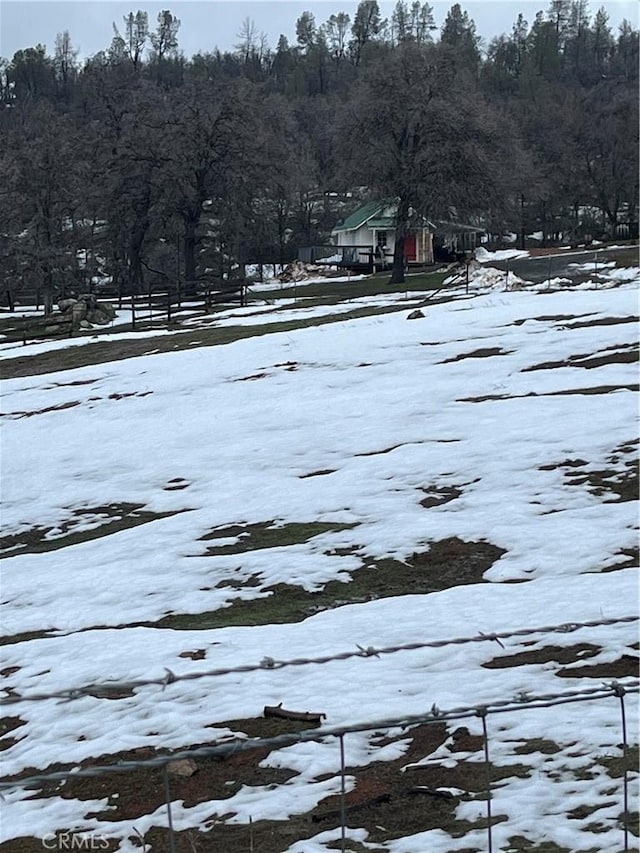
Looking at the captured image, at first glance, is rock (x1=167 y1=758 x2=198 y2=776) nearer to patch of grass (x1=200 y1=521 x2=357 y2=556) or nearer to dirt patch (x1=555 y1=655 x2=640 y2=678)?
dirt patch (x1=555 y1=655 x2=640 y2=678)

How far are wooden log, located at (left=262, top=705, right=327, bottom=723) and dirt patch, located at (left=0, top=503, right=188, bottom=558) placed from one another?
22.4 ft

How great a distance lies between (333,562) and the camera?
1097 cm

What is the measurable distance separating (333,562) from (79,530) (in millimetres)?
4383

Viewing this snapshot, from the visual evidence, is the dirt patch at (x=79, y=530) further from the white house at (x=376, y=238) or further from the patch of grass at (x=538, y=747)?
the white house at (x=376, y=238)

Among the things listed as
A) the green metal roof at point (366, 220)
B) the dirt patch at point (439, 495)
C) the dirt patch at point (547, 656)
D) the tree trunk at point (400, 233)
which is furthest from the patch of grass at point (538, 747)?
the green metal roof at point (366, 220)

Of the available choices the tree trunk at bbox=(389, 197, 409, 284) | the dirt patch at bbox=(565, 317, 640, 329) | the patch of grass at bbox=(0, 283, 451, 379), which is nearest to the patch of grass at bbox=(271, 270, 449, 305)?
the tree trunk at bbox=(389, 197, 409, 284)

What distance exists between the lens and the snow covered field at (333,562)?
6.00 metres

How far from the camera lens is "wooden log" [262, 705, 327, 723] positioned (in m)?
6.78

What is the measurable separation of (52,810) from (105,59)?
12073cm

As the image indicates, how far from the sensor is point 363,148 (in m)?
Result: 47.0

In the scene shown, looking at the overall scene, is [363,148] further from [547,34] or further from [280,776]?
[547,34]

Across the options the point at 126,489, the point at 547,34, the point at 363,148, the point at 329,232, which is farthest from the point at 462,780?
the point at 547,34

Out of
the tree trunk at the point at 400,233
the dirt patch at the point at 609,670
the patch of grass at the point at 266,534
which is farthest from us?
the tree trunk at the point at 400,233

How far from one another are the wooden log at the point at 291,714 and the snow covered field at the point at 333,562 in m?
0.12
